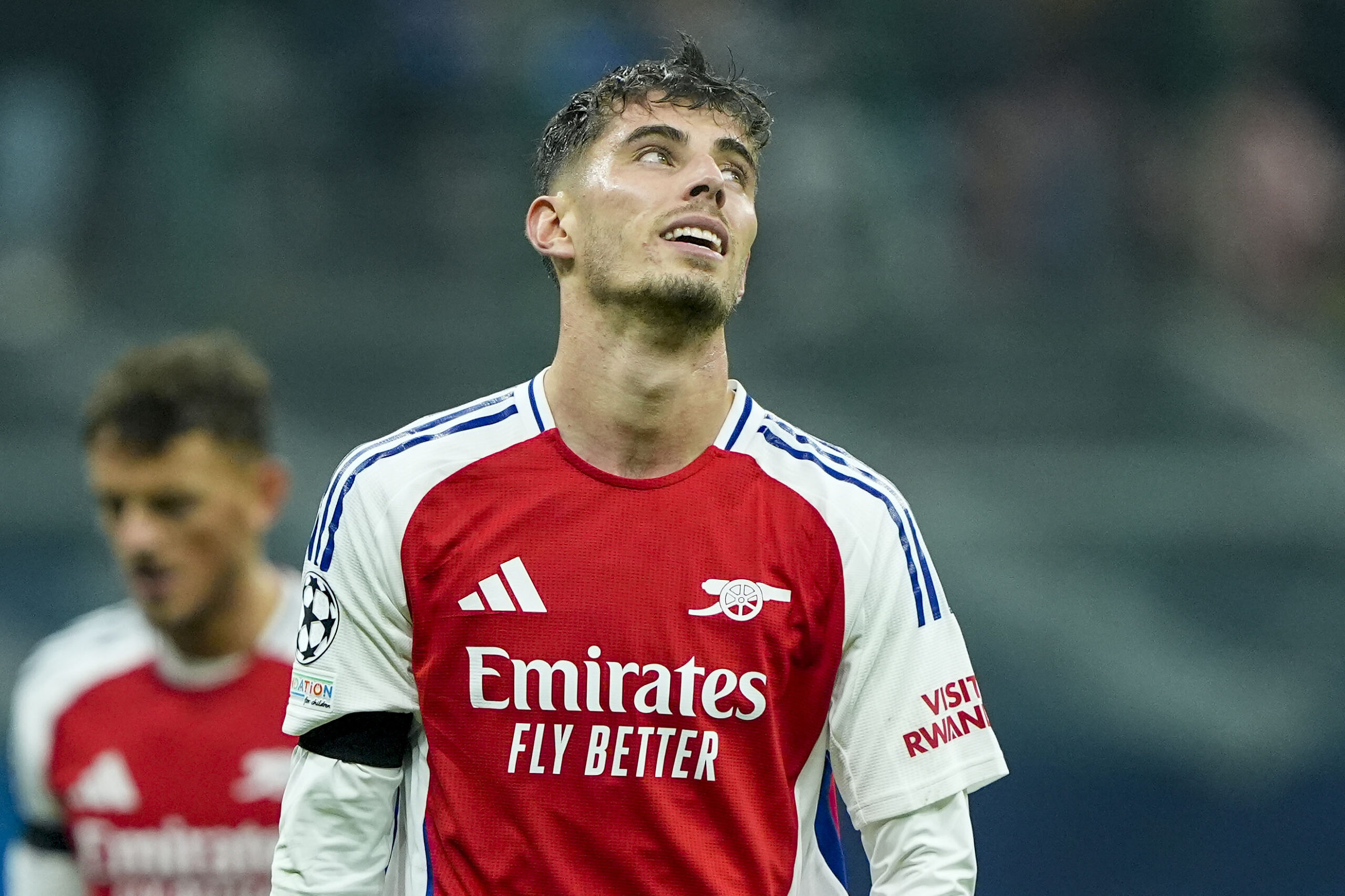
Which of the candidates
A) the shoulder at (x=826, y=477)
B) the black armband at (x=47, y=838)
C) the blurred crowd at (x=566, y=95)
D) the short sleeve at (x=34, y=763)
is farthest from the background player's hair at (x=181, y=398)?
the blurred crowd at (x=566, y=95)

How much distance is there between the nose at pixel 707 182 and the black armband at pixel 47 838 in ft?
8.12

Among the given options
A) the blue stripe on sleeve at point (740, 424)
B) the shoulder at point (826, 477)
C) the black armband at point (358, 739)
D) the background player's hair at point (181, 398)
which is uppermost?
the background player's hair at point (181, 398)

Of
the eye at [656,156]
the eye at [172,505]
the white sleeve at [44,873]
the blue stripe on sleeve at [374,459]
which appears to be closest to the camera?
the blue stripe on sleeve at [374,459]

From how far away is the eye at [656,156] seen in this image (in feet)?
9.72

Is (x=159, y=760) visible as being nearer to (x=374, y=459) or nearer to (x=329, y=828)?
(x=329, y=828)

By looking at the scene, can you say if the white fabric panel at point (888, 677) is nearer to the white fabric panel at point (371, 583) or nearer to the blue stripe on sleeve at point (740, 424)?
the blue stripe on sleeve at point (740, 424)

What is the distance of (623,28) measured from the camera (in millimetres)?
10227

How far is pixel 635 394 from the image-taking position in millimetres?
2912

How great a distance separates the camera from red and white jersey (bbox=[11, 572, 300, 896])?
14.3 feet

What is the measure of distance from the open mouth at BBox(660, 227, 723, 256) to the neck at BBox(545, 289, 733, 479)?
13 centimetres

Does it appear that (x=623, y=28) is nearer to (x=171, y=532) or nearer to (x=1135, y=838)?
(x=1135, y=838)

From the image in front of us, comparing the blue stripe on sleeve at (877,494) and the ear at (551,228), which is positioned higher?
the ear at (551,228)

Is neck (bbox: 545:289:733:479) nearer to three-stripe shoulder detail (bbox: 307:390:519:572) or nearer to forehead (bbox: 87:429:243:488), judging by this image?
three-stripe shoulder detail (bbox: 307:390:519:572)

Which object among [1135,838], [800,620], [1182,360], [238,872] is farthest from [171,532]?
[1182,360]
